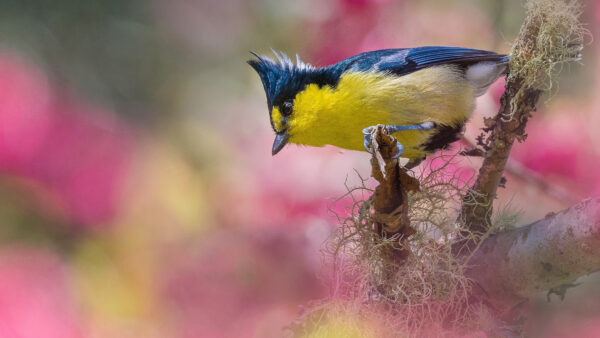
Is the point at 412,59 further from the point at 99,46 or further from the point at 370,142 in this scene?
the point at 99,46

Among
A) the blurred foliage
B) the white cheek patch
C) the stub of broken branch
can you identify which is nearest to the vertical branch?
the stub of broken branch

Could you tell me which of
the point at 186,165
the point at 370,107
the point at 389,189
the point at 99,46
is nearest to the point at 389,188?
the point at 389,189

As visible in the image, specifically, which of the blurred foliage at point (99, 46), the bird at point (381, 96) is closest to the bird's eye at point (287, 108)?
the bird at point (381, 96)

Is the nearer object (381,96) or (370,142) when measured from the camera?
(370,142)

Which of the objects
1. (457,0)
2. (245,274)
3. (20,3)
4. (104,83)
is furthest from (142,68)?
(457,0)

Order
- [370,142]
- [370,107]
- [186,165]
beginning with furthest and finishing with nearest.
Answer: [186,165] < [370,107] < [370,142]

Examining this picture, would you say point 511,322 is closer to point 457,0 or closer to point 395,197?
point 395,197
